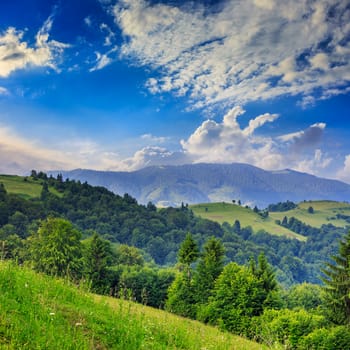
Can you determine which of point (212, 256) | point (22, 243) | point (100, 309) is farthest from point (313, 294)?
point (100, 309)

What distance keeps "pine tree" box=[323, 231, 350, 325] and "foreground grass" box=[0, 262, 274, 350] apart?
40102mm

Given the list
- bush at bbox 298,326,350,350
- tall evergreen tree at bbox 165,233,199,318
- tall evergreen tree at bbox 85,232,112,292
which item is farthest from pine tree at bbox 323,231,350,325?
tall evergreen tree at bbox 85,232,112,292

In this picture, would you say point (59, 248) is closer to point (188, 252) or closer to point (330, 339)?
point (188, 252)

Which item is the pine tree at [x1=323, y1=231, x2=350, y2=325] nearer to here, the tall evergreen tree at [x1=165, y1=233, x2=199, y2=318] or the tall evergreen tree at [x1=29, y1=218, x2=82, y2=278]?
the tall evergreen tree at [x1=165, y1=233, x2=199, y2=318]

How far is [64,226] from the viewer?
2911 inches

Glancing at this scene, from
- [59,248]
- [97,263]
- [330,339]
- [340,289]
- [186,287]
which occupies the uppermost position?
[340,289]

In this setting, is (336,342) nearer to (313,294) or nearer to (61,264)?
(61,264)

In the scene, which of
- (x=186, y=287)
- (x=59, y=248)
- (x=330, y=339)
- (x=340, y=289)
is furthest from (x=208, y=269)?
(x=59, y=248)

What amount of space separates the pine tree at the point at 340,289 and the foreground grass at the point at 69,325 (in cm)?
4010

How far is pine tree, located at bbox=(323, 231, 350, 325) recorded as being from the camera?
4381 centimetres

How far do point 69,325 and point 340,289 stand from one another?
152ft

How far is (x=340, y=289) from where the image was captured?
45156mm

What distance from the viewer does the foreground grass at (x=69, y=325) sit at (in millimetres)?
6784

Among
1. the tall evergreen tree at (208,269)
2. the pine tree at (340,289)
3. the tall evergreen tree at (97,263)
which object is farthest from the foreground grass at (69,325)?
the tall evergreen tree at (97,263)
